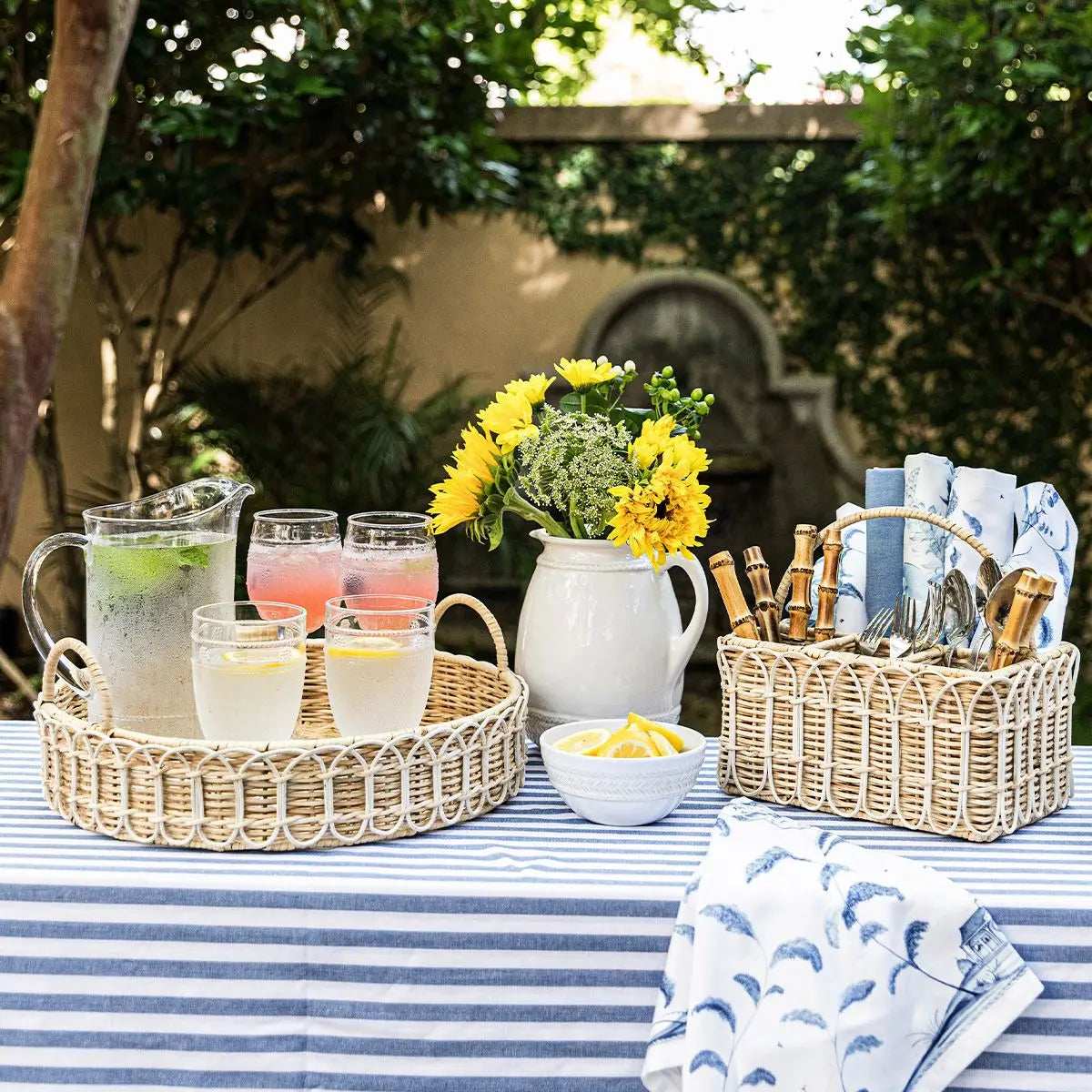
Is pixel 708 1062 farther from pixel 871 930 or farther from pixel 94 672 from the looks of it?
pixel 94 672

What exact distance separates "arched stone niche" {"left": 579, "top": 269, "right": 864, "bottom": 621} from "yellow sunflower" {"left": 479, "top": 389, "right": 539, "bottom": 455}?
3.14 meters

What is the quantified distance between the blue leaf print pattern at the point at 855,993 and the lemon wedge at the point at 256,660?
21.6 inches

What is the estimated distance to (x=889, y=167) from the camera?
3.78 metres

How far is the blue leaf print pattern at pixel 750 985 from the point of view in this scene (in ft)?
2.96

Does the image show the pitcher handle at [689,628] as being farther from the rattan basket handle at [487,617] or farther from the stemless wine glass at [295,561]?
the stemless wine glass at [295,561]

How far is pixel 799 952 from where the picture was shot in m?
0.91

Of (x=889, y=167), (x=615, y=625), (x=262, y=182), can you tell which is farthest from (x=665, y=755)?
(x=889, y=167)

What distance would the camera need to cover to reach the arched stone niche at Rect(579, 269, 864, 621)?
4.38 meters

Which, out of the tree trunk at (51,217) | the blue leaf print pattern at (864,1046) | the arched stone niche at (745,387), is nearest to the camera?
the blue leaf print pattern at (864,1046)

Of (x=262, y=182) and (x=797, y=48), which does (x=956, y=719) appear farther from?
(x=797, y=48)

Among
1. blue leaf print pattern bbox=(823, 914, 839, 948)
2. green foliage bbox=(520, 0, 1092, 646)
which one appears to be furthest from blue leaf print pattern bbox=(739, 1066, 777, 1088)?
green foliage bbox=(520, 0, 1092, 646)

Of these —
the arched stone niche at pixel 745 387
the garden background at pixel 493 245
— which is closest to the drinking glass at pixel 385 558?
the garden background at pixel 493 245

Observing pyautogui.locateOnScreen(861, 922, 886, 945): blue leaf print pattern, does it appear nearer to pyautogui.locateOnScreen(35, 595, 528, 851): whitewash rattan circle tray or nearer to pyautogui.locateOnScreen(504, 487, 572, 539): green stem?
pyautogui.locateOnScreen(35, 595, 528, 851): whitewash rattan circle tray

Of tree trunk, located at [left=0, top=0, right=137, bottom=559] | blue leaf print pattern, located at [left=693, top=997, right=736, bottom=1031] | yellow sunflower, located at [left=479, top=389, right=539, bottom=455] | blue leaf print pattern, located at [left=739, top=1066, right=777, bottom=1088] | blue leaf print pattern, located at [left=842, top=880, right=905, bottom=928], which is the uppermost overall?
tree trunk, located at [left=0, top=0, right=137, bottom=559]
